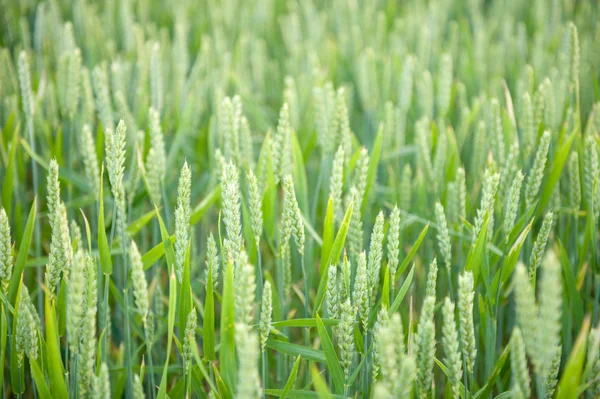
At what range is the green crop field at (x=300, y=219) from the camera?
2.15 ft

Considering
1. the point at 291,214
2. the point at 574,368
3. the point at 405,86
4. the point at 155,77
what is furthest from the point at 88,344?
the point at 405,86

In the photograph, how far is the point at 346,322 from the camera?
65 cm

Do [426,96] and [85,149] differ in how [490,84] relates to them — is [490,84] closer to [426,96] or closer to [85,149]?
[426,96]

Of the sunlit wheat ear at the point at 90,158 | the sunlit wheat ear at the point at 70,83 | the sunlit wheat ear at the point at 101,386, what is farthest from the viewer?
the sunlit wheat ear at the point at 70,83

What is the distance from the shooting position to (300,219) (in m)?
0.71

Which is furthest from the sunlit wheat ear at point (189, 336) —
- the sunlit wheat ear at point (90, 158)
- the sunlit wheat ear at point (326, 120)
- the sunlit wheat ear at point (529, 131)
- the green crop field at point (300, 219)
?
the sunlit wheat ear at point (529, 131)

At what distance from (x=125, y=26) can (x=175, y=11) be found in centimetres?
48

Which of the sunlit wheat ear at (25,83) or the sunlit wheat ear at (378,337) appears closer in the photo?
the sunlit wheat ear at (378,337)

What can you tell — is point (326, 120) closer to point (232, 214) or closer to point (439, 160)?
point (439, 160)

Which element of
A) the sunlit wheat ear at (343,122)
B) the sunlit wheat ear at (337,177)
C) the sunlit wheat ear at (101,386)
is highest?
the sunlit wheat ear at (343,122)

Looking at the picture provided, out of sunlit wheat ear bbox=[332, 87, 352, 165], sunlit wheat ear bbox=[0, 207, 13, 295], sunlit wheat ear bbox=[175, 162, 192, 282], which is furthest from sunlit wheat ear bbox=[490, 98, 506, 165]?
sunlit wheat ear bbox=[0, 207, 13, 295]

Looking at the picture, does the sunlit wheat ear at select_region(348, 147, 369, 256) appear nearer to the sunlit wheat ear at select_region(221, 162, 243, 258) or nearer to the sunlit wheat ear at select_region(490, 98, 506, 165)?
the sunlit wheat ear at select_region(221, 162, 243, 258)

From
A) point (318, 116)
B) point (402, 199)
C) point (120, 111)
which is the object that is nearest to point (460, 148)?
point (402, 199)

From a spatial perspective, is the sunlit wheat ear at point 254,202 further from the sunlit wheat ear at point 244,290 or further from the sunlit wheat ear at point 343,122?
the sunlit wheat ear at point 343,122
